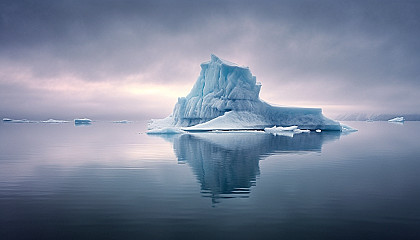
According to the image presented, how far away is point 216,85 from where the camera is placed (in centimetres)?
3812

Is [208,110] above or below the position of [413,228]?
above

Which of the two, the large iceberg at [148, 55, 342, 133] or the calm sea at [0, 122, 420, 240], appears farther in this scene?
the large iceberg at [148, 55, 342, 133]

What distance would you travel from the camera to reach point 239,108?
3616 centimetres

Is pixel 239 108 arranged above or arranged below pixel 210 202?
above

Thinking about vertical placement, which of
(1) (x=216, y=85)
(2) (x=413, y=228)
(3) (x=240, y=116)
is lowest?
(2) (x=413, y=228)

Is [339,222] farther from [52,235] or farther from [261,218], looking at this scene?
[52,235]

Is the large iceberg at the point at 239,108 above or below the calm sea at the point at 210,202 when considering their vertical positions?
above

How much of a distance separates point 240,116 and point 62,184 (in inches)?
1153

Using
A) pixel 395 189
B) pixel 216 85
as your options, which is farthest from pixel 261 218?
pixel 216 85

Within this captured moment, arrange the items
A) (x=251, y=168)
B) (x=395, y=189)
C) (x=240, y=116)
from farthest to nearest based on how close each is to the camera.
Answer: (x=240, y=116)
(x=251, y=168)
(x=395, y=189)

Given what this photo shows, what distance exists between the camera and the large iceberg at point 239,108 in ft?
118

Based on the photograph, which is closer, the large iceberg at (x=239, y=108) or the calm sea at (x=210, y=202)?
the calm sea at (x=210, y=202)

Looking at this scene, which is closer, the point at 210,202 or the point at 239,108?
the point at 210,202

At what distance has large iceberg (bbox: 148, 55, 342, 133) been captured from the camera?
36.0m
